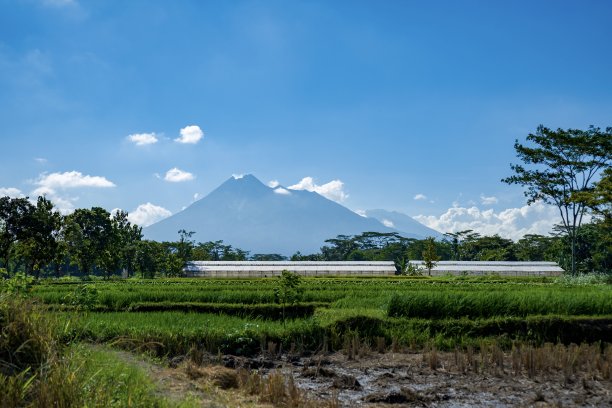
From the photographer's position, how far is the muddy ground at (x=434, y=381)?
29.2ft

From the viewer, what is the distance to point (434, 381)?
10.2 meters

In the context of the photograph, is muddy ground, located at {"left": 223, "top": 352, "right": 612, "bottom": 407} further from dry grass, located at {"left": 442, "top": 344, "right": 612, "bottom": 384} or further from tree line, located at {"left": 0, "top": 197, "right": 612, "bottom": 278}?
tree line, located at {"left": 0, "top": 197, "right": 612, "bottom": 278}

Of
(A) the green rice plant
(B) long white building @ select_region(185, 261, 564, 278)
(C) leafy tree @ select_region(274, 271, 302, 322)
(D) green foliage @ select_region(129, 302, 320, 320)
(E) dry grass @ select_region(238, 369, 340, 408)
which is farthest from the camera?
(B) long white building @ select_region(185, 261, 564, 278)

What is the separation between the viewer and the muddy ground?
8.90 m

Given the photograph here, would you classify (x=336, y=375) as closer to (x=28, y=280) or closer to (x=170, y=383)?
(x=170, y=383)

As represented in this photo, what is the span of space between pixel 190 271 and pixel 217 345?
41822 mm

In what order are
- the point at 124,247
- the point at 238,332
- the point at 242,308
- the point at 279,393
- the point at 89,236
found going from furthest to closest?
the point at 124,247, the point at 89,236, the point at 242,308, the point at 238,332, the point at 279,393

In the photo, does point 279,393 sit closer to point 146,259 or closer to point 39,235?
point 39,235

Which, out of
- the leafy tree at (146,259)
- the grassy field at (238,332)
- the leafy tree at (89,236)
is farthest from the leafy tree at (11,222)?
the grassy field at (238,332)

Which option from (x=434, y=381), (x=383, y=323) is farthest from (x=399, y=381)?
(x=383, y=323)

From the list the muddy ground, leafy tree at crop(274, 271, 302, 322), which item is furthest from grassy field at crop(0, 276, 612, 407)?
the muddy ground

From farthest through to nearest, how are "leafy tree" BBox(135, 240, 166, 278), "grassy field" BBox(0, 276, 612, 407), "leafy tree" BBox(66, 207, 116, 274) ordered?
"leafy tree" BBox(135, 240, 166, 278)
"leafy tree" BBox(66, 207, 116, 274)
"grassy field" BBox(0, 276, 612, 407)

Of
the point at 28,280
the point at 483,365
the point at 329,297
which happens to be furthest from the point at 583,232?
the point at 28,280

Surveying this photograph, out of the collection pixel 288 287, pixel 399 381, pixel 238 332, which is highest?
pixel 288 287
